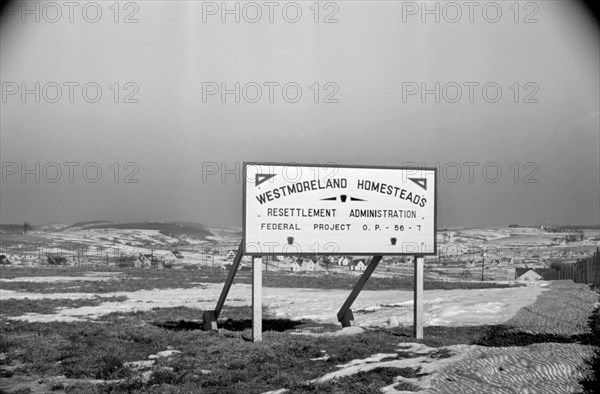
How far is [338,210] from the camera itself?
12836 millimetres

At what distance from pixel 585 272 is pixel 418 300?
91.9 feet

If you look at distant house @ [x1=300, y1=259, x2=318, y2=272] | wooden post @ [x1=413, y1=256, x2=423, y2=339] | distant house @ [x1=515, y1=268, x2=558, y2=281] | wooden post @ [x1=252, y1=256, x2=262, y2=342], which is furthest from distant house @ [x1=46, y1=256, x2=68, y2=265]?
wooden post @ [x1=413, y1=256, x2=423, y2=339]

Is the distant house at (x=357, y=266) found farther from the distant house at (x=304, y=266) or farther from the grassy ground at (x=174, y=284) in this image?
the grassy ground at (x=174, y=284)

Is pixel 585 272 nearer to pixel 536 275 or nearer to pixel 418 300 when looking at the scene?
pixel 536 275

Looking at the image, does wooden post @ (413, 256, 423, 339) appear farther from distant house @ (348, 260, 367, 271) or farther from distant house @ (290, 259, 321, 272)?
distant house @ (348, 260, 367, 271)

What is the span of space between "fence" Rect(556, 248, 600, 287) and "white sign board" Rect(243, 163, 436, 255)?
17.7m

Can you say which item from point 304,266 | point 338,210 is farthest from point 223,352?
point 304,266

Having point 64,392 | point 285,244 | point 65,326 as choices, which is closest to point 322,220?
point 285,244

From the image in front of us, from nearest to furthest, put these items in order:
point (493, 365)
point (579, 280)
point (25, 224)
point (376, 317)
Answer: point (493, 365), point (376, 317), point (579, 280), point (25, 224)

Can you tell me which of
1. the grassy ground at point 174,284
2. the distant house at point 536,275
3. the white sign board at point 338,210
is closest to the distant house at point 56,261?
the grassy ground at point 174,284

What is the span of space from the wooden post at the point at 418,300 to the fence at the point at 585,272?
1753 centimetres

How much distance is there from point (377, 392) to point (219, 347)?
4815 millimetres

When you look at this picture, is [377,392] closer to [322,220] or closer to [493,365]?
[493,365]

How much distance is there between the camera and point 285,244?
492 inches
